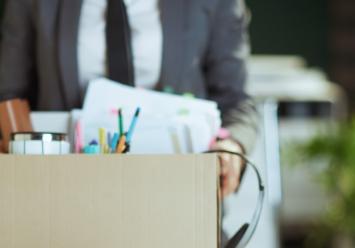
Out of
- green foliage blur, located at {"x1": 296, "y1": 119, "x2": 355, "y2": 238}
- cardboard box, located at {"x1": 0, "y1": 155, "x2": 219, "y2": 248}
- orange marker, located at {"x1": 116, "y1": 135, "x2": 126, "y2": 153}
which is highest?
orange marker, located at {"x1": 116, "y1": 135, "x2": 126, "y2": 153}

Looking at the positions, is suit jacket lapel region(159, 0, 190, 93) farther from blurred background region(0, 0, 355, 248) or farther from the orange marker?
blurred background region(0, 0, 355, 248)

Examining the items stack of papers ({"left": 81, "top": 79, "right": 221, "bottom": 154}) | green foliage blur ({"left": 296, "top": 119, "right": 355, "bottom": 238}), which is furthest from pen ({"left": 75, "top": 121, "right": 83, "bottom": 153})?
green foliage blur ({"left": 296, "top": 119, "right": 355, "bottom": 238})

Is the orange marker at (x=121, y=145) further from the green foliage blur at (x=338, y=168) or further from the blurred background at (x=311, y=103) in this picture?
the green foliage blur at (x=338, y=168)

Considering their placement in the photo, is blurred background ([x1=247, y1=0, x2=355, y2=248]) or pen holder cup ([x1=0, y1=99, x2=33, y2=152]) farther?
blurred background ([x1=247, y1=0, x2=355, y2=248])

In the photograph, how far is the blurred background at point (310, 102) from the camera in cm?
299

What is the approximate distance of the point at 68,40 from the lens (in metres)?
0.96

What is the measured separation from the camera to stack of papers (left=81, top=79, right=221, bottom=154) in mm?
892

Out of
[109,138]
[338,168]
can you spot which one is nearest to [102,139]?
[109,138]

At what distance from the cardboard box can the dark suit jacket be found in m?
0.31

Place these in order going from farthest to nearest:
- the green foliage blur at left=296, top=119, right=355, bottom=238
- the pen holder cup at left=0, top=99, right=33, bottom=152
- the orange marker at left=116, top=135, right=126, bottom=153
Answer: the green foliage blur at left=296, top=119, right=355, bottom=238, the pen holder cup at left=0, top=99, right=33, bottom=152, the orange marker at left=116, top=135, right=126, bottom=153

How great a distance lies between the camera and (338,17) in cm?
404

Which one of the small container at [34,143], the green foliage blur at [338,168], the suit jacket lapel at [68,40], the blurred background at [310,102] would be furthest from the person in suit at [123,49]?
the green foliage blur at [338,168]

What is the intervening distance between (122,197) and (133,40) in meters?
0.39

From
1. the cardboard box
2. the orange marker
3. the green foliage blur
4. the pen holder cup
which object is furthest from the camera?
the green foliage blur
